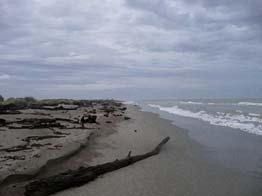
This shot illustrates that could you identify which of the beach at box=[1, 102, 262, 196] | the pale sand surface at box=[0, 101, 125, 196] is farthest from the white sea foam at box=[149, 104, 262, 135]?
the pale sand surface at box=[0, 101, 125, 196]

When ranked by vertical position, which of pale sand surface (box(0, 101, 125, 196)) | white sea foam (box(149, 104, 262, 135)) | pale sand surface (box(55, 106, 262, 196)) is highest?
pale sand surface (box(0, 101, 125, 196))

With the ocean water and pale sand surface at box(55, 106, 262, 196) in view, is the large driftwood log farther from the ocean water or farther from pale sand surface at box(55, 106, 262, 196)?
the ocean water

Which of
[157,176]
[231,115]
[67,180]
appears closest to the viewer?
[67,180]

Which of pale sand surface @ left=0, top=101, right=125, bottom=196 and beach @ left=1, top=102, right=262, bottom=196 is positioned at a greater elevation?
pale sand surface @ left=0, top=101, right=125, bottom=196

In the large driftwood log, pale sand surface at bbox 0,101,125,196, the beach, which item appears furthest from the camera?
the beach

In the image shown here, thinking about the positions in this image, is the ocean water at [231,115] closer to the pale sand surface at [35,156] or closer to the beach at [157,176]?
the beach at [157,176]

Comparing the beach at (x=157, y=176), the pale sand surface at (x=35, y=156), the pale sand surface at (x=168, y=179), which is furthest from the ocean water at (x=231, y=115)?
the pale sand surface at (x=35, y=156)

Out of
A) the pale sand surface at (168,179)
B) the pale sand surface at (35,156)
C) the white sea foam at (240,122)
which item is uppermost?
the pale sand surface at (35,156)

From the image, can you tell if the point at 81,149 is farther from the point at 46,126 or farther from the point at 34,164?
the point at 46,126

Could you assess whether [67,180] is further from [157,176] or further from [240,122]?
[240,122]

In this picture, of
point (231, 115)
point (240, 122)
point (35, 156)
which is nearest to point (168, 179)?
point (35, 156)

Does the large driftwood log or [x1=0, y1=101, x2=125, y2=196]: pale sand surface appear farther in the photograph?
[x1=0, y1=101, x2=125, y2=196]: pale sand surface

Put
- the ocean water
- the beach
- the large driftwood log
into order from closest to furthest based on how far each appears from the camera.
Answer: the large driftwood log → the beach → the ocean water

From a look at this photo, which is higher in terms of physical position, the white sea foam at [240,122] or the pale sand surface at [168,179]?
the white sea foam at [240,122]
